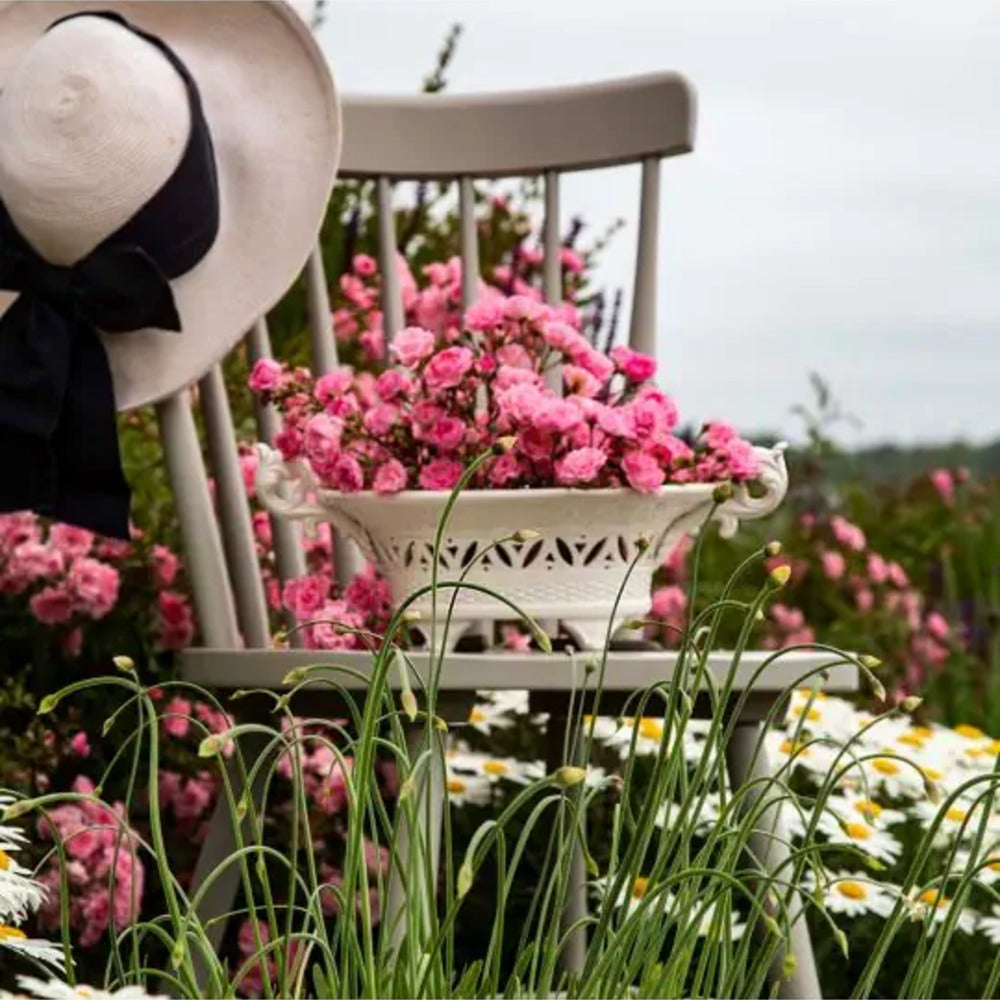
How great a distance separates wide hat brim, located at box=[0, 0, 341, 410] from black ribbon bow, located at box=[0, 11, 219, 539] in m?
0.09

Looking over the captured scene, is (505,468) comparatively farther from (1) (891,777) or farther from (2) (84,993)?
(2) (84,993)

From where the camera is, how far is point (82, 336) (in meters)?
2.70

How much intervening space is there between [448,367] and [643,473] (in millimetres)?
269

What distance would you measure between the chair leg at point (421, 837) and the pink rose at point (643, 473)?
1.20 ft

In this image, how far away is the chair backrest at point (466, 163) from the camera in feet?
9.25

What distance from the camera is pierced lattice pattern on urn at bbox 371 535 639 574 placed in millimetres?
2393

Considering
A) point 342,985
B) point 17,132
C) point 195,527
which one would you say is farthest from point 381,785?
point 342,985

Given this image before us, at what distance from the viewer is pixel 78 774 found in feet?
10.1

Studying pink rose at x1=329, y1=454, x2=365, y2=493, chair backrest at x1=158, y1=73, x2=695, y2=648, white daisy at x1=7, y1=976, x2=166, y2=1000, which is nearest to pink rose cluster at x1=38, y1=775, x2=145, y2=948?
chair backrest at x1=158, y1=73, x2=695, y2=648

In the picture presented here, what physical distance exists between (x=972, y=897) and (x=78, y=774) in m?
1.33

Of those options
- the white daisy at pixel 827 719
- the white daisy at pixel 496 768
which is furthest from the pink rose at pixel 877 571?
the white daisy at pixel 496 768

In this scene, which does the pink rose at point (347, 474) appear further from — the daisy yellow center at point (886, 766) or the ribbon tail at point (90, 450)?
the daisy yellow center at point (886, 766)

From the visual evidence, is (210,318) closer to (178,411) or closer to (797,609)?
(178,411)

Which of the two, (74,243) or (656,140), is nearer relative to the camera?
(74,243)
